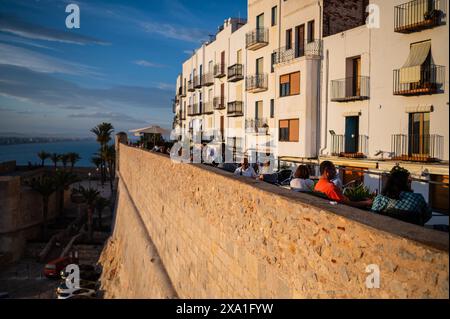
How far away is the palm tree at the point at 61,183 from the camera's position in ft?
124

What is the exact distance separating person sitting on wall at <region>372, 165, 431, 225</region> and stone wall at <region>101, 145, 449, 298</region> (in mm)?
830

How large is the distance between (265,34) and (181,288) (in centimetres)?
1944

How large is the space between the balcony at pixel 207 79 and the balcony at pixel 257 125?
791 cm

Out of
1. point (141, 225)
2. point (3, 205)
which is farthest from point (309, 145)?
point (3, 205)

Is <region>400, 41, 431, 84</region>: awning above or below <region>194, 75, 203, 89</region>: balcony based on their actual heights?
below

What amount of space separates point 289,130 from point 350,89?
4.26m

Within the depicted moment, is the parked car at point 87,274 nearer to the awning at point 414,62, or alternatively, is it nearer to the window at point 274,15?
the window at point 274,15

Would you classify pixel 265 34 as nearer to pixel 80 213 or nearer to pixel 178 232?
pixel 178 232

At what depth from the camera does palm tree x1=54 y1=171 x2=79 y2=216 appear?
124 ft

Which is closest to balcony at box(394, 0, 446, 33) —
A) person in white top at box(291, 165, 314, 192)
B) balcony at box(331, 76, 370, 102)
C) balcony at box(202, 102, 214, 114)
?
balcony at box(331, 76, 370, 102)

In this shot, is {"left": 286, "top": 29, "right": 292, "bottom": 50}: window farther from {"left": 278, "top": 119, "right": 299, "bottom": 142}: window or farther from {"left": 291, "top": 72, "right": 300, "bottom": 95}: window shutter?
{"left": 278, "top": 119, "right": 299, "bottom": 142}: window

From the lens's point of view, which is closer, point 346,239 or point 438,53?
point 346,239
